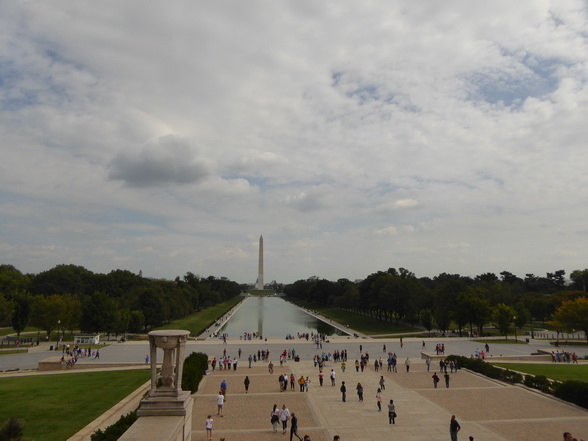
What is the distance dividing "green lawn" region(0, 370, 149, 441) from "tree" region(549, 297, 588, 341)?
1909 inches

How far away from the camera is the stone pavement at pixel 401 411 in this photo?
1716 centimetres

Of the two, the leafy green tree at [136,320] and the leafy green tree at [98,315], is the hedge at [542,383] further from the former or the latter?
the leafy green tree at [136,320]

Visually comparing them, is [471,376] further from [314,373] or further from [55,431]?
[55,431]

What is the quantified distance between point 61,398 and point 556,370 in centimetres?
3410

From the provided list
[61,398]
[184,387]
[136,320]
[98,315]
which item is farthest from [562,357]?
→ [136,320]

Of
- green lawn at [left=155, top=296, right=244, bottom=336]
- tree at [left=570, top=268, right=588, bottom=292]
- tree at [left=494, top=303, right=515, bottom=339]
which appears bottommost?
green lawn at [left=155, top=296, right=244, bottom=336]

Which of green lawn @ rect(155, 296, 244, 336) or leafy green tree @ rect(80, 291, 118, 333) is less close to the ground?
leafy green tree @ rect(80, 291, 118, 333)

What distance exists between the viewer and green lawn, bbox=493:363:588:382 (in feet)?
94.3

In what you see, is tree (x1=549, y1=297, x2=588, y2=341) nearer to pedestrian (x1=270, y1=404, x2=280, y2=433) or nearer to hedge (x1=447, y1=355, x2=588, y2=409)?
hedge (x1=447, y1=355, x2=588, y2=409)

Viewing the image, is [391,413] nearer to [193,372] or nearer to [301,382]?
[301,382]

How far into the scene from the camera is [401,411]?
2055 cm

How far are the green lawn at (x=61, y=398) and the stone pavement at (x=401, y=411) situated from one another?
16.3 feet

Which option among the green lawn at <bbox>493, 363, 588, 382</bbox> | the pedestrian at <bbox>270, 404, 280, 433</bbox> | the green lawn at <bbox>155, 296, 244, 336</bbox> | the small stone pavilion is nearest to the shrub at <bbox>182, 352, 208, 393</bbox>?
the pedestrian at <bbox>270, 404, 280, 433</bbox>

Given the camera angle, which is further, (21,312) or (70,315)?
(21,312)
